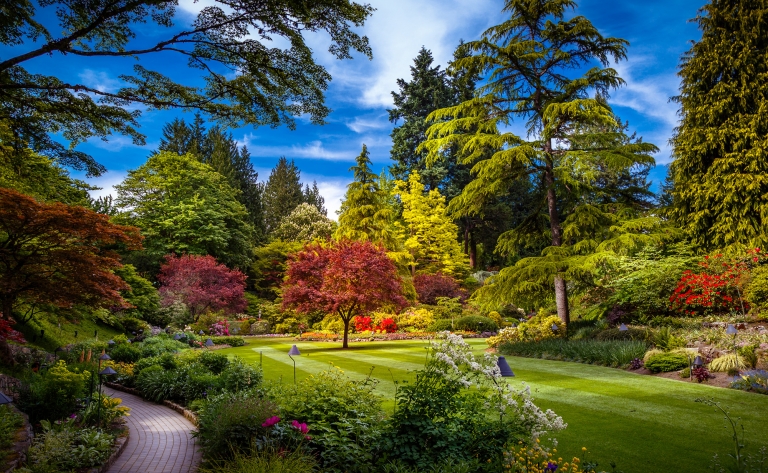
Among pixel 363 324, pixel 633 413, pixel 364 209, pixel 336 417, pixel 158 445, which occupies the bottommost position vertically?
pixel 158 445

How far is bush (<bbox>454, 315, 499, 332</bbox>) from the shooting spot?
77.9ft

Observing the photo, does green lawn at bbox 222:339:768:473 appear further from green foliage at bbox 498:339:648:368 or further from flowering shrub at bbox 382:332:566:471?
flowering shrub at bbox 382:332:566:471

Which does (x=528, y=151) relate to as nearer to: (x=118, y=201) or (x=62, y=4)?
(x=62, y=4)

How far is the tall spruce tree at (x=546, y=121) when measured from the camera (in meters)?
14.3

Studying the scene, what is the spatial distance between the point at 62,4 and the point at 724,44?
1999cm

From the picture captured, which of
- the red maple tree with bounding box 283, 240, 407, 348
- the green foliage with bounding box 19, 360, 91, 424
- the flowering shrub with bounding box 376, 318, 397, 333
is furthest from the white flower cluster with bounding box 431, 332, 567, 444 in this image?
the flowering shrub with bounding box 376, 318, 397, 333

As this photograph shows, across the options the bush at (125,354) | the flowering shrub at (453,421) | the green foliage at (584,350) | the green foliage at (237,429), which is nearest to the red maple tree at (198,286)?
the bush at (125,354)

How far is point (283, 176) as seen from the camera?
180ft

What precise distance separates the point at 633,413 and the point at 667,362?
3.93 meters

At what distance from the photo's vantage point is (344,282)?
18.2m

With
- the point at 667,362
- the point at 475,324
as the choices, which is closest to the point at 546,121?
the point at 667,362

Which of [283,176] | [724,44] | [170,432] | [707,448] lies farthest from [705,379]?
[283,176]

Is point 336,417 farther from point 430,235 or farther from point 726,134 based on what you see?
point 430,235

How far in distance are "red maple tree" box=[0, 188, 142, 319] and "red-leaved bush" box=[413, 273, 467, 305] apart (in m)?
19.9
